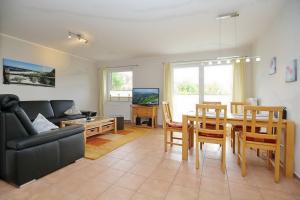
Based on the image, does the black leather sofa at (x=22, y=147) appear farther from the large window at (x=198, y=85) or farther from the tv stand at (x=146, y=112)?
the large window at (x=198, y=85)

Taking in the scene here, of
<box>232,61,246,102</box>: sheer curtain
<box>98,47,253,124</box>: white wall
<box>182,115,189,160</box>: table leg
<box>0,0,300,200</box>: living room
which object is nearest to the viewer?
<box>0,0,300,200</box>: living room

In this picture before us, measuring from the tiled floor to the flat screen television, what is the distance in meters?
2.90

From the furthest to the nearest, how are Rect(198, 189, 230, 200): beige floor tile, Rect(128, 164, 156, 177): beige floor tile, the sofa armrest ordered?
Rect(128, 164, 156, 177): beige floor tile, the sofa armrest, Rect(198, 189, 230, 200): beige floor tile

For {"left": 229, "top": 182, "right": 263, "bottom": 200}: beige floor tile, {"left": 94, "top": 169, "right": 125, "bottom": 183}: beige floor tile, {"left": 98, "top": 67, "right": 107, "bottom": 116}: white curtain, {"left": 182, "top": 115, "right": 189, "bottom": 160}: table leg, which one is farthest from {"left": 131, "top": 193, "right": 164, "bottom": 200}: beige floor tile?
{"left": 98, "top": 67, "right": 107, "bottom": 116}: white curtain

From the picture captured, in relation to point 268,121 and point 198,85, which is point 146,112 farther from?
point 268,121

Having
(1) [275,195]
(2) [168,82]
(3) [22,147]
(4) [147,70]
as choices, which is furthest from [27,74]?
(1) [275,195]

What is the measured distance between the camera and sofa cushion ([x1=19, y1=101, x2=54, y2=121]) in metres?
3.91

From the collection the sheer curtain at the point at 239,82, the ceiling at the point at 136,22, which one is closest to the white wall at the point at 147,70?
the sheer curtain at the point at 239,82

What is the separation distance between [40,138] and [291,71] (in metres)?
3.46

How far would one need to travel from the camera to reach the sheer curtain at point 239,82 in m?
4.58

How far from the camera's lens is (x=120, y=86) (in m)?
6.52

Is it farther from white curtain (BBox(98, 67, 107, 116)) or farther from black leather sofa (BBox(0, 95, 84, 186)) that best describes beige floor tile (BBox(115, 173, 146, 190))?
white curtain (BBox(98, 67, 107, 116))

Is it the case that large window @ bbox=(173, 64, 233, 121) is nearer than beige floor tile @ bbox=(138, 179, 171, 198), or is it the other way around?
beige floor tile @ bbox=(138, 179, 171, 198)

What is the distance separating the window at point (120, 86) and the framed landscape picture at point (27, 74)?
7.25 ft
